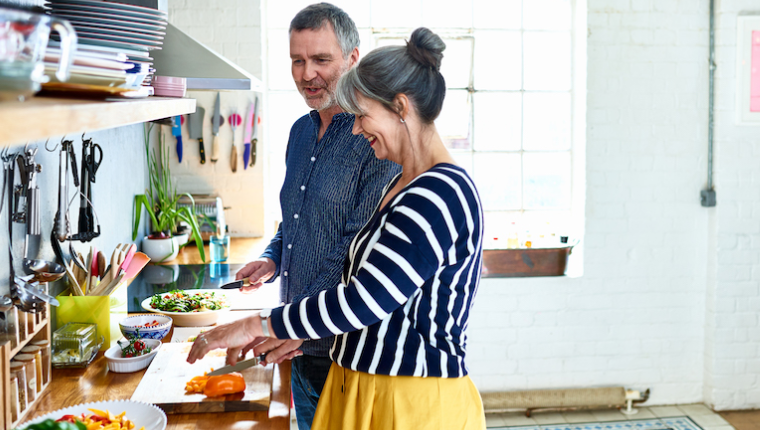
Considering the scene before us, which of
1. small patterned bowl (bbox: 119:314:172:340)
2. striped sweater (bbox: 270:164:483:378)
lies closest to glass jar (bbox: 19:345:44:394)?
small patterned bowl (bbox: 119:314:172:340)

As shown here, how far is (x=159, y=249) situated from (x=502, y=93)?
90.8 inches

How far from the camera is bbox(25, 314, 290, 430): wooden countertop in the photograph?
4.74 feet

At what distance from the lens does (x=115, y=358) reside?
170 centimetres

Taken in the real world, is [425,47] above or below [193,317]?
above

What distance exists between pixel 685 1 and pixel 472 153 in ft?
5.09

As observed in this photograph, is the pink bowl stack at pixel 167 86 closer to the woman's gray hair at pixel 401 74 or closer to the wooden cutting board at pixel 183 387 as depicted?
the woman's gray hair at pixel 401 74

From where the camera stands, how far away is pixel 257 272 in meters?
2.11

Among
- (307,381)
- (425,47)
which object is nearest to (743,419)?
(307,381)

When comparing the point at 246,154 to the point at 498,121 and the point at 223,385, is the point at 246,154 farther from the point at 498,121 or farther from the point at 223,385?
Answer: the point at 223,385

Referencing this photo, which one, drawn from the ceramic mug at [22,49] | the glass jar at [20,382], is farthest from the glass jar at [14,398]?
the ceramic mug at [22,49]

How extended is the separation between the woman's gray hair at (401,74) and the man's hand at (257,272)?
853 millimetres

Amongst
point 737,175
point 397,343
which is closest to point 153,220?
point 397,343

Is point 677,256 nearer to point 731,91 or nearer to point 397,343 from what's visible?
point 731,91

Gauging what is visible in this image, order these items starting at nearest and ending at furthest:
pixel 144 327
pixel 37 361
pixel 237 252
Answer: pixel 37 361 → pixel 144 327 → pixel 237 252
